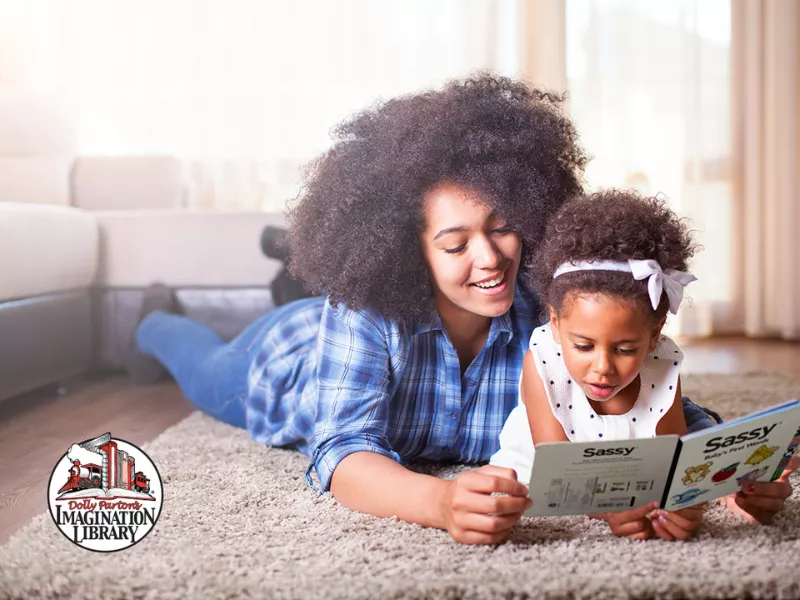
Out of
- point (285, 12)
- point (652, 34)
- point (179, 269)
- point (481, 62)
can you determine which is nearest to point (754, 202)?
point (652, 34)

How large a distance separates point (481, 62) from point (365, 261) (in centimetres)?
291

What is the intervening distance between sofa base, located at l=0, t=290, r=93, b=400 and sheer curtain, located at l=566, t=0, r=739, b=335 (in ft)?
7.83

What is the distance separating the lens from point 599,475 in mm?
1003

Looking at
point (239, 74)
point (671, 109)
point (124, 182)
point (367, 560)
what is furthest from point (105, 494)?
point (671, 109)

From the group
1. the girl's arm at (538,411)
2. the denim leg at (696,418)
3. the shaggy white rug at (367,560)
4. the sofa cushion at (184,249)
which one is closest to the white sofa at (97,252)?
the sofa cushion at (184,249)

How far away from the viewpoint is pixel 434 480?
3.77ft

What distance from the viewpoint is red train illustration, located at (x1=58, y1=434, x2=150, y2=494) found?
1120mm

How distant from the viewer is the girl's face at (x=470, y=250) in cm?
130

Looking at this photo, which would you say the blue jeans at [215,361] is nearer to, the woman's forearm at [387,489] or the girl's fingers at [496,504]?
the woman's forearm at [387,489]

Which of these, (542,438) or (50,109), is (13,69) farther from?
(542,438)

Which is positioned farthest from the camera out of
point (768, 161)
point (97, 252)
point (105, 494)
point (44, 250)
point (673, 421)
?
point (768, 161)

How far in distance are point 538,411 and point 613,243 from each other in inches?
10.0

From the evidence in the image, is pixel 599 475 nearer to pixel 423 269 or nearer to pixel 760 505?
pixel 760 505

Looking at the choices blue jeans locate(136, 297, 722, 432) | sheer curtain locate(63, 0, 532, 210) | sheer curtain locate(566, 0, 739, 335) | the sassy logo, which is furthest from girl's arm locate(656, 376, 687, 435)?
sheer curtain locate(63, 0, 532, 210)
